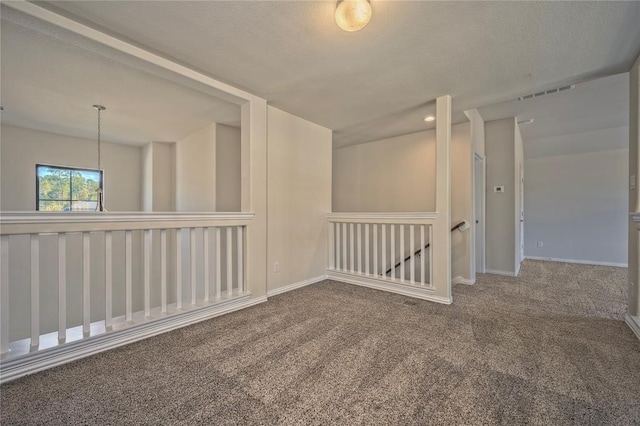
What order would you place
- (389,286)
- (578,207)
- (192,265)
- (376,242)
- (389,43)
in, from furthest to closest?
(578,207) → (376,242) → (389,286) → (192,265) → (389,43)

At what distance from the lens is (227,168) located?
396 cm

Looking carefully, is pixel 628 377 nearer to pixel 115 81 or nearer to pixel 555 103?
pixel 555 103

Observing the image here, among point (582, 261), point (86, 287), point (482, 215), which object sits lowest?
point (582, 261)

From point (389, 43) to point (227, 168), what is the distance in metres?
2.82

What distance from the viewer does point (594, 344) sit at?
1.95 metres

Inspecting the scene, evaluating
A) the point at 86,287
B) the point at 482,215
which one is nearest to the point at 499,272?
the point at 482,215

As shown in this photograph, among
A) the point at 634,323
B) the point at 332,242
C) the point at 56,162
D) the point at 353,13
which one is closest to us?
the point at 353,13

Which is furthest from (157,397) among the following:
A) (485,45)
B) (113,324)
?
(485,45)

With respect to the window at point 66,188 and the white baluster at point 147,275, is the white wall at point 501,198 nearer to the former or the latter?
the white baluster at point 147,275

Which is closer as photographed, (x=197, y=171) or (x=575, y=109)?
(x=575, y=109)

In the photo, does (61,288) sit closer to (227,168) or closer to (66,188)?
(227,168)

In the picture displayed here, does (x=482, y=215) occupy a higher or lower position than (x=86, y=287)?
higher

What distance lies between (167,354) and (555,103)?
5.03m

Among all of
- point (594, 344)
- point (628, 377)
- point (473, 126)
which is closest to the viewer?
point (628, 377)
